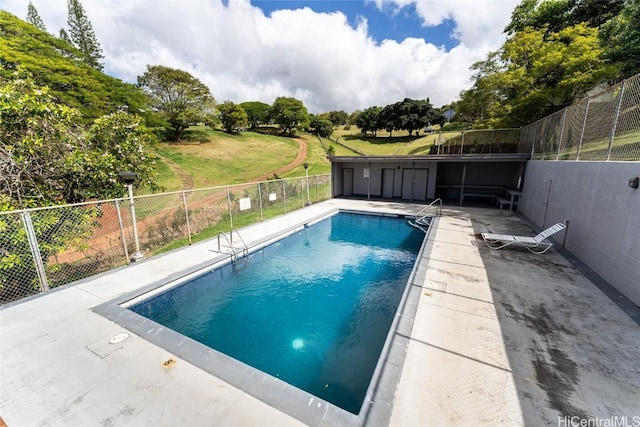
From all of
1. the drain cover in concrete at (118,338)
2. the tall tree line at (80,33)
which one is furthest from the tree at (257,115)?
the drain cover in concrete at (118,338)

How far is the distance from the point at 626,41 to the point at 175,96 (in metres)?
37.9

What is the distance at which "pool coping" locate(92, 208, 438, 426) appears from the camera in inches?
86.6

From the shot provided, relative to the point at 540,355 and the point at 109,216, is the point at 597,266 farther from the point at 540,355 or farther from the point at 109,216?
the point at 109,216

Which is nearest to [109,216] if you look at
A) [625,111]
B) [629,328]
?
[629,328]

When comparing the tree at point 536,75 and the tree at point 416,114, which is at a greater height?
the tree at point 416,114

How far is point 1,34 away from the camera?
48.0 feet

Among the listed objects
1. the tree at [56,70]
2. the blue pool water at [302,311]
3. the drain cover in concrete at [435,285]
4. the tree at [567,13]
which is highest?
the tree at [567,13]

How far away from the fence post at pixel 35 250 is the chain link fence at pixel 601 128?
10.3m

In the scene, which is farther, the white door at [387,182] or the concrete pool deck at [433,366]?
the white door at [387,182]

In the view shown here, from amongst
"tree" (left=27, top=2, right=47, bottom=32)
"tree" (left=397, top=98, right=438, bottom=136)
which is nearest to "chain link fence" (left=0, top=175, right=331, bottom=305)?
"tree" (left=27, top=2, right=47, bottom=32)

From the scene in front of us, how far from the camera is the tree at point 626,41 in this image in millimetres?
10211

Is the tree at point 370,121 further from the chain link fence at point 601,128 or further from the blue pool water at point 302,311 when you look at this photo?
A: the blue pool water at point 302,311

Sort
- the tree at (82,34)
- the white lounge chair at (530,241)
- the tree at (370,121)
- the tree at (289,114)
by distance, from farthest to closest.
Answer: the tree at (370,121) < the tree at (289,114) < the tree at (82,34) < the white lounge chair at (530,241)

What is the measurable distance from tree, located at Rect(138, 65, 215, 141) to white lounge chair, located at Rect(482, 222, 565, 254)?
33.1m
